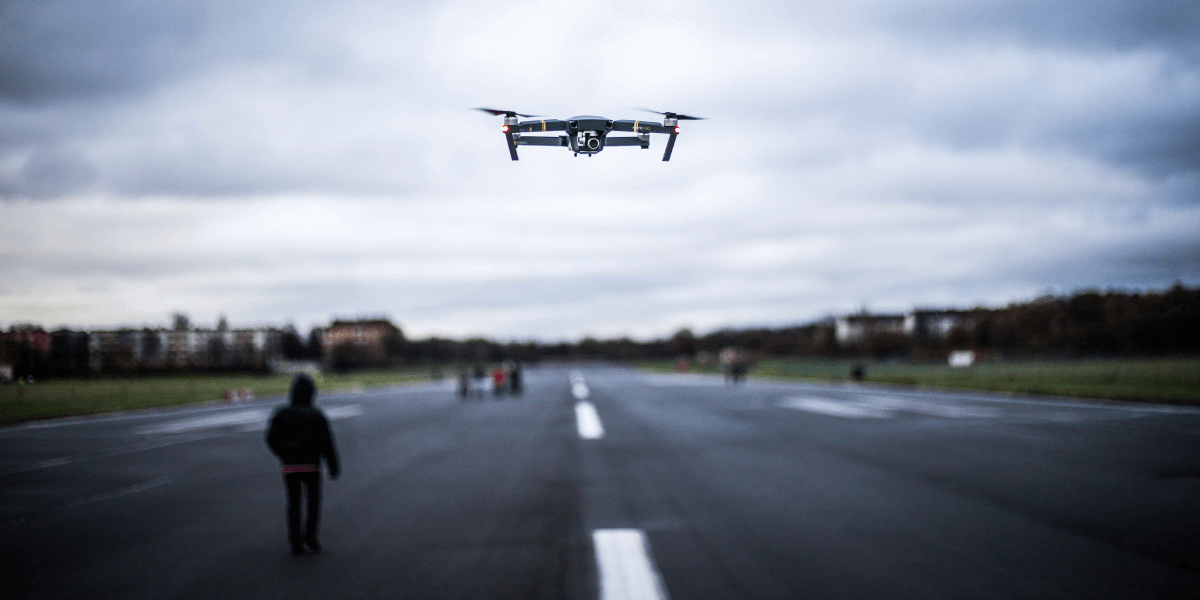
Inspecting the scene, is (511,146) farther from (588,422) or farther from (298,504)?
(588,422)

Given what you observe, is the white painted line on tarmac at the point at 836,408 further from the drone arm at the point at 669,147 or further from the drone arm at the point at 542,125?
the drone arm at the point at 542,125

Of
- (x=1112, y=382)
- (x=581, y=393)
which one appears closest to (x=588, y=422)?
(x=581, y=393)

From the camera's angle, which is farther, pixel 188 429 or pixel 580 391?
pixel 580 391

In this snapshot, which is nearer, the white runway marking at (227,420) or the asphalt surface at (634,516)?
the asphalt surface at (634,516)

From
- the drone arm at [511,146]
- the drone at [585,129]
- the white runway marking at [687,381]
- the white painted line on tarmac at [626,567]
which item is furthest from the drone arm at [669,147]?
the white runway marking at [687,381]

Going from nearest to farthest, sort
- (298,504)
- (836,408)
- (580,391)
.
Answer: (298,504) → (836,408) → (580,391)

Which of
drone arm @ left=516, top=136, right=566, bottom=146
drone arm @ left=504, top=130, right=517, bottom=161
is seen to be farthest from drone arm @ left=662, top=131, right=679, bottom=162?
drone arm @ left=504, top=130, right=517, bottom=161
